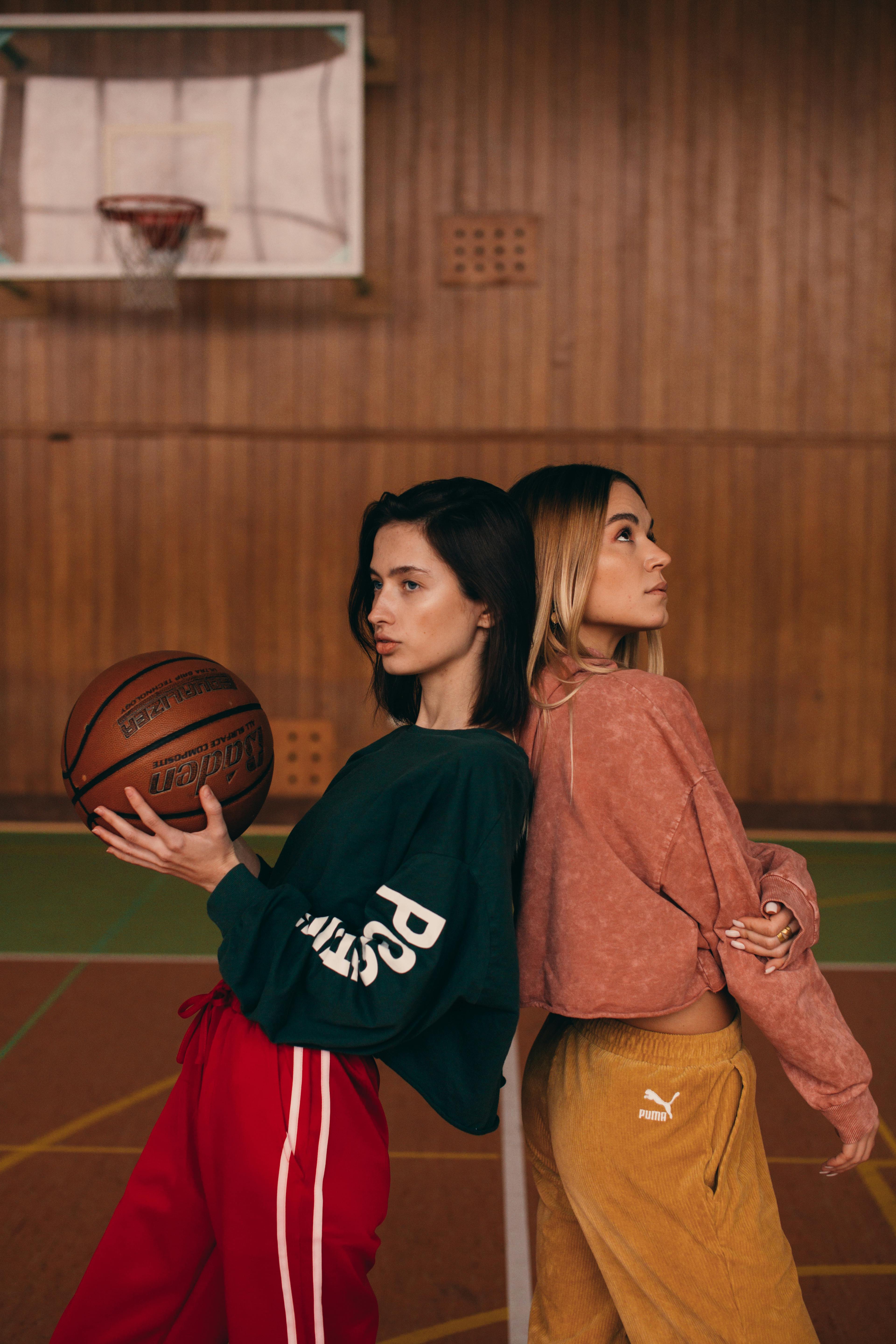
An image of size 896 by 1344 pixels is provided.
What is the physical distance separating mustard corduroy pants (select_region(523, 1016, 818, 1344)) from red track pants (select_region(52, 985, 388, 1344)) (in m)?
0.29

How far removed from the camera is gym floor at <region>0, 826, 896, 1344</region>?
84.4 inches

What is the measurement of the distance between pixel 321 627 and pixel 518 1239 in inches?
193

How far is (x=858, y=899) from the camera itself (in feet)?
17.1

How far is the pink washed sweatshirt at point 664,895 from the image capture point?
1338mm

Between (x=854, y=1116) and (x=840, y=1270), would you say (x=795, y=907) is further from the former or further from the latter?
(x=840, y=1270)

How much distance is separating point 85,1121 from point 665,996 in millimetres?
2103

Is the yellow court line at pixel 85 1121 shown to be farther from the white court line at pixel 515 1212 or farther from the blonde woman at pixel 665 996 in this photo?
the blonde woman at pixel 665 996

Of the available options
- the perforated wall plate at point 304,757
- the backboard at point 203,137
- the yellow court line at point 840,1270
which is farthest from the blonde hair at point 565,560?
the perforated wall plate at point 304,757

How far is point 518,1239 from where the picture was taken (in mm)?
2359

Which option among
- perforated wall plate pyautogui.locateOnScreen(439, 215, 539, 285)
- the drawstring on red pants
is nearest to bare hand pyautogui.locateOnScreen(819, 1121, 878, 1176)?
the drawstring on red pants

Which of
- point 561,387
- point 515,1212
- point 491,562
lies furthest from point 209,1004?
point 561,387

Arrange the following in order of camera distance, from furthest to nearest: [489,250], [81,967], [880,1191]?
[489,250] < [81,967] < [880,1191]

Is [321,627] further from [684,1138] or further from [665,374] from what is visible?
[684,1138]

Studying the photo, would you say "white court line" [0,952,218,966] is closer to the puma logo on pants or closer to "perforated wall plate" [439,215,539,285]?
the puma logo on pants
